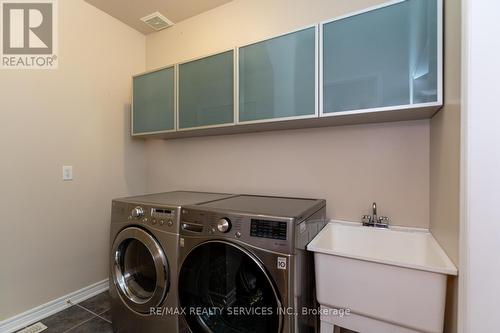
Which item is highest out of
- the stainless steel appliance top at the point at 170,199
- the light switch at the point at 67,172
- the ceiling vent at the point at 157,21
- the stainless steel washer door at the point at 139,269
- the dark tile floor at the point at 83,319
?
the ceiling vent at the point at 157,21

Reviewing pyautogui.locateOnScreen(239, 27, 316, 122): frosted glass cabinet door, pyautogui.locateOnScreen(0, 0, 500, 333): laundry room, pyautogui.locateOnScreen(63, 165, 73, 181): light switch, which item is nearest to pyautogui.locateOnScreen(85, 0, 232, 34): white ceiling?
pyautogui.locateOnScreen(0, 0, 500, 333): laundry room

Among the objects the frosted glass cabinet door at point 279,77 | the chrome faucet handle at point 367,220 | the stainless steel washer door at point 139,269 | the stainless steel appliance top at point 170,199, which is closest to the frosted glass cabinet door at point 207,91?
the frosted glass cabinet door at point 279,77

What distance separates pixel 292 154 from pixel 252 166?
0.37 metres

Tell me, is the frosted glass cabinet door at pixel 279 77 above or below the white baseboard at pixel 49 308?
above

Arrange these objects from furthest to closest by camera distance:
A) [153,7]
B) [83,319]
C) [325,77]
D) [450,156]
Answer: [153,7], [83,319], [325,77], [450,156]

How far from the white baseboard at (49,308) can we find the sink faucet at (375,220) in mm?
2370

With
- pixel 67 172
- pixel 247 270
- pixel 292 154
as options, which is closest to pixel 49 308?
pixel 67 172

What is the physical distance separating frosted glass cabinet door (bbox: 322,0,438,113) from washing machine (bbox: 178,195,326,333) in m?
0.70

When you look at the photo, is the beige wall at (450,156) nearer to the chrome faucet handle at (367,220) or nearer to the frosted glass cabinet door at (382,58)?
the frosted glass cabinet door at (382,58)

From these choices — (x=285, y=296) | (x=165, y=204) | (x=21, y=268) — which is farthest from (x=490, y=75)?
(x=21, y=268)

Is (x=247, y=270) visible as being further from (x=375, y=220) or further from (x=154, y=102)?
(x=154, y=102)

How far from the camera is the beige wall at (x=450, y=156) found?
927 millimetres

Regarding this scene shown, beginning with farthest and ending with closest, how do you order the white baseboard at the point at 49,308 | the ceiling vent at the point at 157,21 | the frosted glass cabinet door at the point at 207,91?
the ceiling vent at the point at 157,21 → the frosted glass cabinet door at the point at 207,91 → the white baseboard at the point at 49,308

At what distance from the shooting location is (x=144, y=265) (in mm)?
1618
